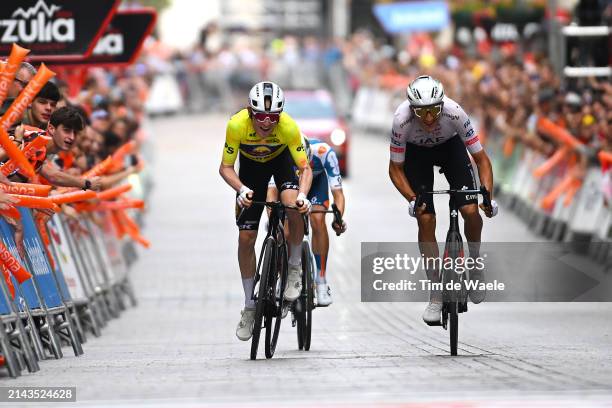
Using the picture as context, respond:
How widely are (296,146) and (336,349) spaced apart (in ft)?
6.09

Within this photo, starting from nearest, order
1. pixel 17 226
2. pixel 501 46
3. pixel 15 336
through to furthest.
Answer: pixel 15 336
pixel 17 226
pixel 501 46

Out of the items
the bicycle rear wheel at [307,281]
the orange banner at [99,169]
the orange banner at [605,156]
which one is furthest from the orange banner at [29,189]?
the orange banner at [605,156]

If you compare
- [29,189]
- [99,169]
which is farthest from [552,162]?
[29,189]

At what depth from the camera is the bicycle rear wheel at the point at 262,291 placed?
12.9m

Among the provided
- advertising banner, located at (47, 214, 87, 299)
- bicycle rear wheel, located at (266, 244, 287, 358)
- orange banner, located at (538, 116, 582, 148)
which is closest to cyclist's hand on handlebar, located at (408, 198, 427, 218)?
bicycle rear wheel, located at (266, 244, 287, 358)

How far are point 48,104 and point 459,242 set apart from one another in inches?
132

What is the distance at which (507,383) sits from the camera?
10547 mm

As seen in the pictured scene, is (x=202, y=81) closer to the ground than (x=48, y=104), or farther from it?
closer to the ground

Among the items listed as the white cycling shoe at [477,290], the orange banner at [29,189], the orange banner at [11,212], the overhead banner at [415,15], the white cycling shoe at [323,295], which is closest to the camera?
the orange banner at [29,189]

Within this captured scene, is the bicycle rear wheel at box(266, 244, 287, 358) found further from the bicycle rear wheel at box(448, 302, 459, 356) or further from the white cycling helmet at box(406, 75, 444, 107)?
the white cycling helmet at box(406, 75, 444, 107)

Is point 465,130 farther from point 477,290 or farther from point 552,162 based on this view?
point 552,162

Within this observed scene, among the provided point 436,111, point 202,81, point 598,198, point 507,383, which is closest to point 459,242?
point 436,111

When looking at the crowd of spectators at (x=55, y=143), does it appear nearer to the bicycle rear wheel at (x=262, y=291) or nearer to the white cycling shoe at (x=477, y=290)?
the bicycle rear wheel at (x=262, y=291)

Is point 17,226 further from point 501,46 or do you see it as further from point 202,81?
point 202,81
